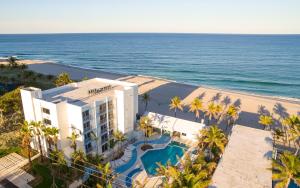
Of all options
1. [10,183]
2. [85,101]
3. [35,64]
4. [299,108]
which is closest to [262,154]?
[85,101]

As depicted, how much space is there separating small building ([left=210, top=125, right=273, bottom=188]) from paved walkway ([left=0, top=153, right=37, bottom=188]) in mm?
31725

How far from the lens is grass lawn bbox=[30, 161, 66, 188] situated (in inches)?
1549

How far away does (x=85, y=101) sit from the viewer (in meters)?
46.9

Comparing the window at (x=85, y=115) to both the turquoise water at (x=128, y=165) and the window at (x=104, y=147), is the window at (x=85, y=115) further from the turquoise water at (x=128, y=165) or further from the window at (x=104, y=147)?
the turquoise water at (x=128, y=165)

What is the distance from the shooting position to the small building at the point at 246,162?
105ft

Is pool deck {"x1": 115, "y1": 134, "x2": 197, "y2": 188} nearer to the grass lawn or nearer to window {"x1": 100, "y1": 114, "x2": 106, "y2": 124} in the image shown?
window {"x1": 100, "y1": 114, "x2": 106, "y2": 124}

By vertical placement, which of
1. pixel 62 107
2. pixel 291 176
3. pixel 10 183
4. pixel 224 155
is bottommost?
pixel 10 183

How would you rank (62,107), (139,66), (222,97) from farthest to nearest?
1. (139,66)
2. (222,97)
3. (62,107)

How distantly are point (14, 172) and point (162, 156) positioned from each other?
2812 cm

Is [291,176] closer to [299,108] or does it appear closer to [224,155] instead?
[224,155]

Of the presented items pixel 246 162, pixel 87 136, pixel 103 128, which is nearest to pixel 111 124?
pixel 103 128

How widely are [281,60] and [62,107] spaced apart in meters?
168

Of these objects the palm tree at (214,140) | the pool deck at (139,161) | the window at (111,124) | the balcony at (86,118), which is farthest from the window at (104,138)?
the palm tree at (214,140)

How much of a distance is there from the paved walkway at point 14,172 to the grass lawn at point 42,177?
0.98 m
